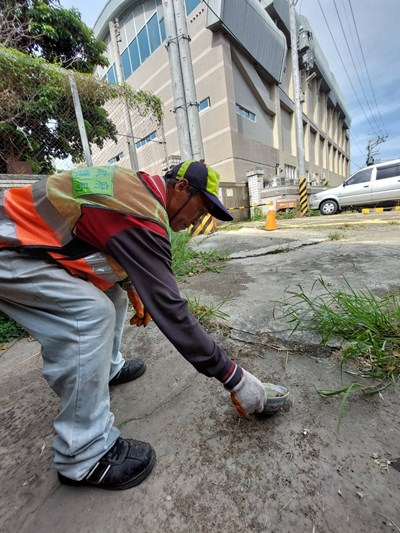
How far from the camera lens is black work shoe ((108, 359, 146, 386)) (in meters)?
1.36

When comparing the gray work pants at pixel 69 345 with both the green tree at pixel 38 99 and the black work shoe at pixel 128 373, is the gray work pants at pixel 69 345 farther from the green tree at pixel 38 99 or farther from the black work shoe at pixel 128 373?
the green tree at pixel 38 99

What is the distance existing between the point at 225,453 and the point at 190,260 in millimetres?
2846

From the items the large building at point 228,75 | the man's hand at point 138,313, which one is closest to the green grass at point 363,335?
the man's hand at point 138,313

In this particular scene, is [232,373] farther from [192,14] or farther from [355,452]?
[192,14]

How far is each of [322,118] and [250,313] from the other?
29950 millimetres

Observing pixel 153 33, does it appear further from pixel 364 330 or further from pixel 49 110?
pixel 364 330

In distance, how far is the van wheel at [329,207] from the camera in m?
9.61

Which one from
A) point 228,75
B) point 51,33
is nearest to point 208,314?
point 51,33

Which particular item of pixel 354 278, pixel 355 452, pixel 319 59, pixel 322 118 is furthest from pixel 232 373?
pixel 322 118

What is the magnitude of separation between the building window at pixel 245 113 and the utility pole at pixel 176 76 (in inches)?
371

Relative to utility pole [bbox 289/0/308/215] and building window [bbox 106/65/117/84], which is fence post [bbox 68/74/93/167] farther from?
building window [bbox 106/65/117/84]

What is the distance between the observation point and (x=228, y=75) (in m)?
12.5

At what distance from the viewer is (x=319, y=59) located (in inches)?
867

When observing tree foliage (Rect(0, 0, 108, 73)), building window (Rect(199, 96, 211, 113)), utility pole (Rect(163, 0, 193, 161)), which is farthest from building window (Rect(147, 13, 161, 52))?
utility pole (Rect(163, 0, 193, 161))
